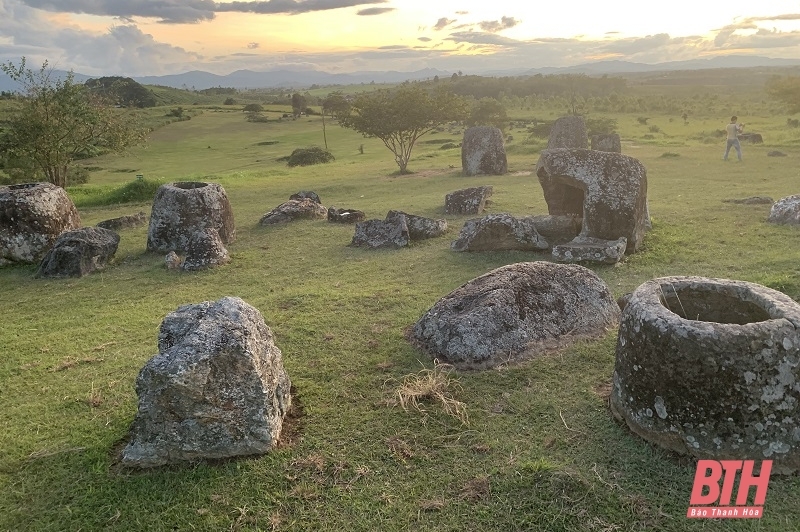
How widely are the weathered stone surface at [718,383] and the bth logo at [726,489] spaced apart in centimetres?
9

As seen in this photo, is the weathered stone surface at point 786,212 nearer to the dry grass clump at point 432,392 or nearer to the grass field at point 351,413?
the grass field at point 351,413

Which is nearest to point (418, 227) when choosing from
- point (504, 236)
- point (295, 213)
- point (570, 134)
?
point (504, 236)

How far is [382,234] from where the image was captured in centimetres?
1452

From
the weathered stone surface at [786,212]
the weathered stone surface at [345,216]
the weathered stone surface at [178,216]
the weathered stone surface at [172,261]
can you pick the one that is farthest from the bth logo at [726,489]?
the weathered stone surface at [345,216]

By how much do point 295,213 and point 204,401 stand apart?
42.3 feet

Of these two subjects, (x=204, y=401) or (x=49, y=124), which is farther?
(x=49, y=124)

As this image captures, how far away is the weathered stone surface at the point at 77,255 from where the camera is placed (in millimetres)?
13008

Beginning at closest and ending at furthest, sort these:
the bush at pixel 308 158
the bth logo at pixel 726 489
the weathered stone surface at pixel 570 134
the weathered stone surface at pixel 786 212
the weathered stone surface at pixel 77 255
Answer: the bth logo at pixel 726 489
the weathered stone surface at pixel 77 255
the weathered stone surface at pixel 786 212
the weathered stone surface at pixel 570 134
the bush at pixel 308 158

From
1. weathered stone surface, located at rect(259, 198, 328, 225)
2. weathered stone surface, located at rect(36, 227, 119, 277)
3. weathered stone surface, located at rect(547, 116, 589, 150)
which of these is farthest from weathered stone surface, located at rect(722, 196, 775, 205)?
weathered stone surface, located at rect(36, 227, 119, 277)

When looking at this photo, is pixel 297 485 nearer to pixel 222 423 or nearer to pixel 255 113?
pixel 222 423

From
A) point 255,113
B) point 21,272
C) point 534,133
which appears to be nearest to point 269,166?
point 534,133

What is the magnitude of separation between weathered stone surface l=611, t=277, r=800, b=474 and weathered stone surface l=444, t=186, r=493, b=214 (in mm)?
12234

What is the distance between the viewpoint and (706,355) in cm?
499

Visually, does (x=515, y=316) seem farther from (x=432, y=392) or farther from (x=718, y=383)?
(x=718, y=383)
